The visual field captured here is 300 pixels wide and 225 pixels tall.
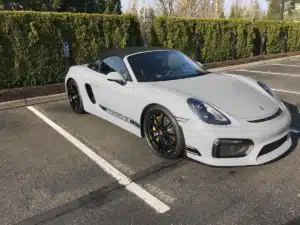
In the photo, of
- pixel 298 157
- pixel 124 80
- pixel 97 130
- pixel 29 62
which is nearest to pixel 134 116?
pixel 124 80

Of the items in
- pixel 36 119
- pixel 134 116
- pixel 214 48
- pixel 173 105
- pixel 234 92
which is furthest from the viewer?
pixel 214 48

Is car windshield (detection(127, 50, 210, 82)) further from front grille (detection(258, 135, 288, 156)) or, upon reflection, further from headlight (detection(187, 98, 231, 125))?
front grille (detection(258, 135, 288, 156))

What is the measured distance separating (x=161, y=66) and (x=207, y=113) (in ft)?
4.20

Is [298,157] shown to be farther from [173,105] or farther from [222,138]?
[173,105]

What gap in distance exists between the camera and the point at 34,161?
3662 millimetres

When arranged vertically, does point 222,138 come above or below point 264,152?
above

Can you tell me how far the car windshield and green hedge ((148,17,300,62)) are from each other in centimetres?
617

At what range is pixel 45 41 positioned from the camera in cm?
761

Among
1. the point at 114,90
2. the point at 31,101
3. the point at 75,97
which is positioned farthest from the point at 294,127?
the point at 31,101

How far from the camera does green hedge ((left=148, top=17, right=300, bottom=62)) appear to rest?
10781mm

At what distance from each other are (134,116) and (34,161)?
133cm

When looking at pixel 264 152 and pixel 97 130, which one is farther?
pixel 97 130

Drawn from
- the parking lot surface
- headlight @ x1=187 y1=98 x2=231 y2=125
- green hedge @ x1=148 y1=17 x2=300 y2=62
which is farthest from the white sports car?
green hedge @ x1=148 y1=17 x2=300 y2=62

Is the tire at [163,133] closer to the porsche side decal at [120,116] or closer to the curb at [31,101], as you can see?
the porsche side decal at [120,116]
